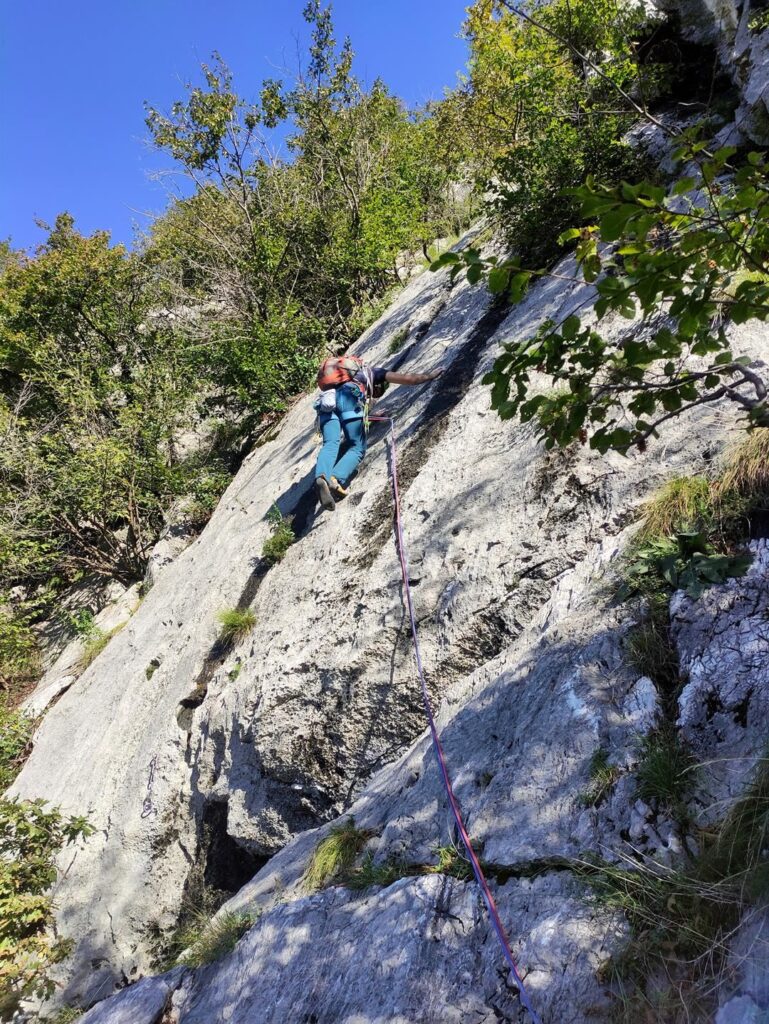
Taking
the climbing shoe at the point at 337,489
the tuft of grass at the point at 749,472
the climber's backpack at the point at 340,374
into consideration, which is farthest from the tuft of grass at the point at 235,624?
the tuft of grass at the point at 749,472

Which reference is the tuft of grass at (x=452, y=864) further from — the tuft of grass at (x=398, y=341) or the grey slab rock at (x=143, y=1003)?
the tuft of grass at (x=398, y=341)

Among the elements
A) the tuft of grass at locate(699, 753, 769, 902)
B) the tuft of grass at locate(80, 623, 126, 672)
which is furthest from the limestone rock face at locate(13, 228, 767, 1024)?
the tuft of grass at locate(80, 623, 126, 672)

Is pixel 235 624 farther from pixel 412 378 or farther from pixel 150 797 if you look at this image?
pixel 412 378

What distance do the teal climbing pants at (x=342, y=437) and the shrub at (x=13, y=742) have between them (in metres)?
7.51

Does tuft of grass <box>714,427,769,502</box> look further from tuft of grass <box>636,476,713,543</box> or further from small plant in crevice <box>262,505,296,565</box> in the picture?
small plant in crevice <box>262,505,296,565</box>

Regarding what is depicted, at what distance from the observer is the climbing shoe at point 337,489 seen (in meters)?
7.02

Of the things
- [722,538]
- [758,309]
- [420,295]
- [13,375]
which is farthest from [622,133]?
[13,375]

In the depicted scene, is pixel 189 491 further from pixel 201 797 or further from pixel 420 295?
pixel 201 797

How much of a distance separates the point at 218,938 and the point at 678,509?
4.06 m

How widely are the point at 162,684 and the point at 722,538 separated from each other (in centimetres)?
667

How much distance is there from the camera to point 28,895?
269 inches

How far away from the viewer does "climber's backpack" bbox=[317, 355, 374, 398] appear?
7.46 m

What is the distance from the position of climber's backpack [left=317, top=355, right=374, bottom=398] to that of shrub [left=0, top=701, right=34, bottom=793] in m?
8.01

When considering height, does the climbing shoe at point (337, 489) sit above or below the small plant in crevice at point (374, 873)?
above
